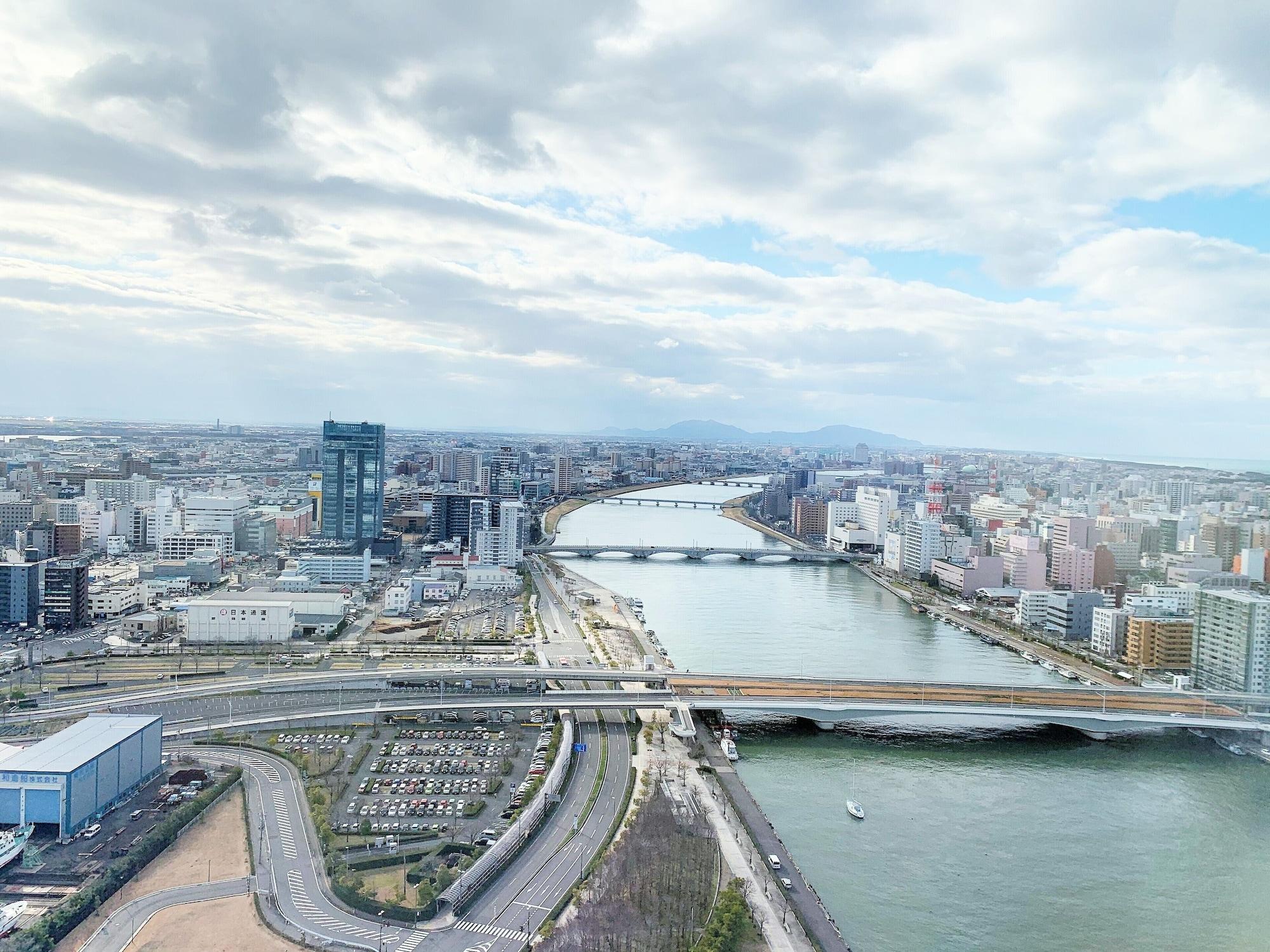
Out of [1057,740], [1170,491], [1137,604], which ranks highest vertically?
[1170,491]

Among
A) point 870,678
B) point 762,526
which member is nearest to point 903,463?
point 762,526

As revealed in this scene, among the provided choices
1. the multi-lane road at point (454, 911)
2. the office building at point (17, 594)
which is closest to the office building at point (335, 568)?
the office building at point (17, 594)

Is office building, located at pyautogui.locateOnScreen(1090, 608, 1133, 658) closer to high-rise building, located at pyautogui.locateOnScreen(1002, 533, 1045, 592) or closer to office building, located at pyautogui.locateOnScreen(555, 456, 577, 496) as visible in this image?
high-rise building, located at pyautogui.locateOnScreen(1002, 533, 1045, 592)

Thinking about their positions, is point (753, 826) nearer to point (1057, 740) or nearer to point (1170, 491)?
point (1057, 740)

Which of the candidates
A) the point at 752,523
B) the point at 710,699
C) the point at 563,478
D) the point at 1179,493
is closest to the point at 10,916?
the point at 710,699

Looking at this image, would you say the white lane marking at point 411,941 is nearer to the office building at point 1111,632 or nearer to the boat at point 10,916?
the boat at point 10,916
